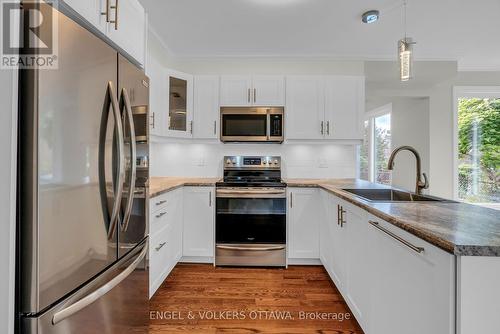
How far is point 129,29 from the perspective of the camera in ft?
4.83

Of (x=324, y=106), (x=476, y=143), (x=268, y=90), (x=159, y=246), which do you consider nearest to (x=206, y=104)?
(x=268, y=90)

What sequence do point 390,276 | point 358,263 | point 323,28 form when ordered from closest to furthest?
point 390,276 → point 358,263 → point 323,28

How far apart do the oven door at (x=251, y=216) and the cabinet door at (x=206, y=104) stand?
2.79 ft

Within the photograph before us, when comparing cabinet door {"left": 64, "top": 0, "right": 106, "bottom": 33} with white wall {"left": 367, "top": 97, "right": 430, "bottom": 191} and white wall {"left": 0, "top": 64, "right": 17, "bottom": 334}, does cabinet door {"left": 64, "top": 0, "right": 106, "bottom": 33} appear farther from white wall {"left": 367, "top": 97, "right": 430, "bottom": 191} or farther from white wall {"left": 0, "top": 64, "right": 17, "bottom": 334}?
white wall {"left": 367, "top": 97, "right": 430, "bottom": 191}

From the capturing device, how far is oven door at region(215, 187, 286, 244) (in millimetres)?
2861

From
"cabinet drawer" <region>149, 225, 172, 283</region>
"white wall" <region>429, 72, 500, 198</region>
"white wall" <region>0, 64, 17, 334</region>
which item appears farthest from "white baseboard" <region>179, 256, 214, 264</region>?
"white wall" <region>429, 72, 500, 198</region>

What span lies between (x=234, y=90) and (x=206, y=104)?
14.8 inches

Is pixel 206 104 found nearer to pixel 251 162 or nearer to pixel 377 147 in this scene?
pixel 251 162

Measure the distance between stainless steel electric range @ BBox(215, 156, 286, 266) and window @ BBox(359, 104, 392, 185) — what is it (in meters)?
2.86

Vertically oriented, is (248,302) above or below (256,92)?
below

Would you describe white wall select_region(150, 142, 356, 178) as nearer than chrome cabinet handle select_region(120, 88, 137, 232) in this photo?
No

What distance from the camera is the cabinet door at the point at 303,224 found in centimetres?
289

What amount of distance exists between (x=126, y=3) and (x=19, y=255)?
1316mm

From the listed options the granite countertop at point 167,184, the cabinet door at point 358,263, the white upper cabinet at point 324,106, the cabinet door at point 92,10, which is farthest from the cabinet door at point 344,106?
the cabinet door at point 92,10
